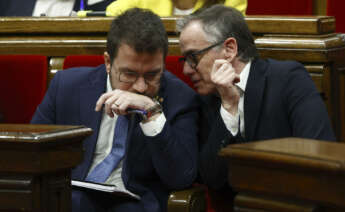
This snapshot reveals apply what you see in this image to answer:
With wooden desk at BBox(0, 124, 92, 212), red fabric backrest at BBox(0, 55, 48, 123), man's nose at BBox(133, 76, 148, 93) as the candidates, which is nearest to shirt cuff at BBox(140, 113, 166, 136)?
man's nose at BBox(133, 76, 148, 93)

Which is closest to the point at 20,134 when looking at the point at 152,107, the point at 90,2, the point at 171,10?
the point at 152,107

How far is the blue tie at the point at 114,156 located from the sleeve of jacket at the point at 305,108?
0.45 metres

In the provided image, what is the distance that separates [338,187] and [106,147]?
0.89 metres

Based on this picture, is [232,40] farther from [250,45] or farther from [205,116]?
[205,116]

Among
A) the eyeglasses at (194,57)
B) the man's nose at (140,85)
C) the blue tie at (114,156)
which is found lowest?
the blue tie at (114,156)

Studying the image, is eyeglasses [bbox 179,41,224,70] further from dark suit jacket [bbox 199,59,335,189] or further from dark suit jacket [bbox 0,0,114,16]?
dark suit jacket [bbox 0,0,114,16]

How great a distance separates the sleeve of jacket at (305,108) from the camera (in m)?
1.52

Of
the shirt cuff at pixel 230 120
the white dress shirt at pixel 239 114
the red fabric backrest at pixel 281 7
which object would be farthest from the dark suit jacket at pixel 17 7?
the shirt cuff at pixel 230 120

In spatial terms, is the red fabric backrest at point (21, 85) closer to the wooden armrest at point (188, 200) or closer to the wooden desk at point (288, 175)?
the wooden armrest at point (188, 200)

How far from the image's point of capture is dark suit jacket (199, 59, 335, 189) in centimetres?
156

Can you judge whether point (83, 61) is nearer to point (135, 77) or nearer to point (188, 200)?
point (135, 77)

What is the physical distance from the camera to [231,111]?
5.23 ft

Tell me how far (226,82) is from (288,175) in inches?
23.1

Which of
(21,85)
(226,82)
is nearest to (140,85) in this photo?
(226,82)
